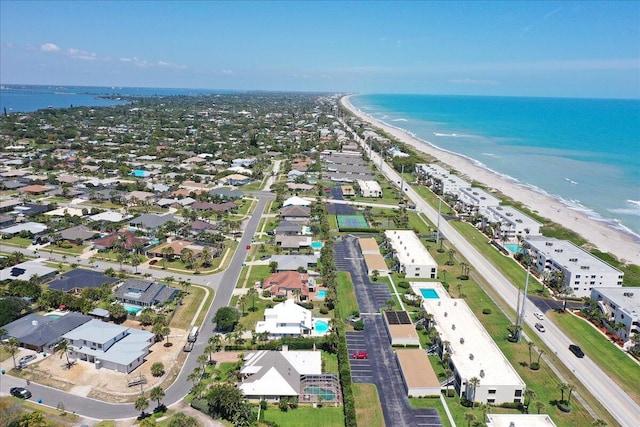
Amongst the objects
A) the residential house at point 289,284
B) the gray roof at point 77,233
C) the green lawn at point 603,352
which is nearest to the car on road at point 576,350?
the green lawn at point 603,352

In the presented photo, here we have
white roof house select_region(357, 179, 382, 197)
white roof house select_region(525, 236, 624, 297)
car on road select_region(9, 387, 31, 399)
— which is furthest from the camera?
white roof house select_region(357, 179, 382, 197)

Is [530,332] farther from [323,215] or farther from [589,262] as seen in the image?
[323,215]

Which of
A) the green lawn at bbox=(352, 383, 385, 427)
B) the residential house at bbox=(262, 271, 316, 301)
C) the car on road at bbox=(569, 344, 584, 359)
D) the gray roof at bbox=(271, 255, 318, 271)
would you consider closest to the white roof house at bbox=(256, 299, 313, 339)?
the residential house at bbox=(262, 271, 316, 301)

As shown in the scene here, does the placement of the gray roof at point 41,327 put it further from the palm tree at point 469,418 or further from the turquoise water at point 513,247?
the turquoise water at point 513,247

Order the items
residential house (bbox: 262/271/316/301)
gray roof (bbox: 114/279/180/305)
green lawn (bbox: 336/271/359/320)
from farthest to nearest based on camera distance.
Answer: residential house (bbox: 262/271/316/301) → green lawn (bbox: 336/271/359/320) → gray roof (bbox: 114/279/180/305)

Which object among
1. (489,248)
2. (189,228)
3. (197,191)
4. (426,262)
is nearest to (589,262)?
(489,248)

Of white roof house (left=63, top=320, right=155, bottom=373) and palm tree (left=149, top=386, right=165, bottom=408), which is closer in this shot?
palm tree (left=149, top=386, right=165, bottom=408)

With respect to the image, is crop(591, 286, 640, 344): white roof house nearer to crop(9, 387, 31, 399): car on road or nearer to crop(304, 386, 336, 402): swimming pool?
crop(304, 386, 336, 402): swimming pool
